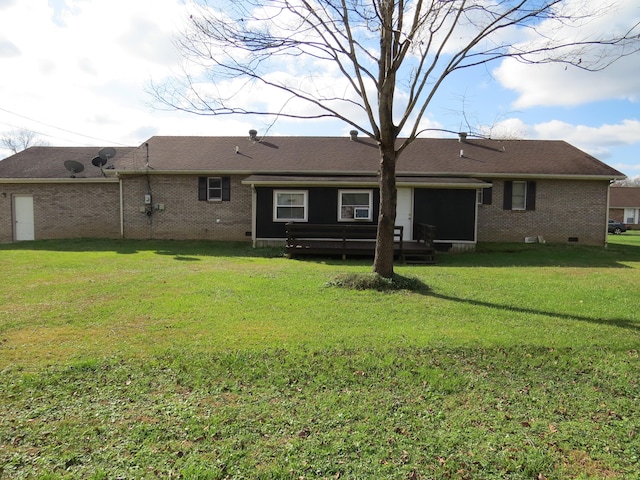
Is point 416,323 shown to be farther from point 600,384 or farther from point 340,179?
point 340,179

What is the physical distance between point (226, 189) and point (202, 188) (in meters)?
1.04

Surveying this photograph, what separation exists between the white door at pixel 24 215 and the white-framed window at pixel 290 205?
11623 mm

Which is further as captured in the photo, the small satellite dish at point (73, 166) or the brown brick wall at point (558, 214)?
the small satellite dish at point (73, 166)

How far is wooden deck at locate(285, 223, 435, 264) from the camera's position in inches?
565

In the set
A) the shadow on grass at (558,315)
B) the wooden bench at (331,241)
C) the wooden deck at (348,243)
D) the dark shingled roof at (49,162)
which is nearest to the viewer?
the shadow on grass at (558,315)

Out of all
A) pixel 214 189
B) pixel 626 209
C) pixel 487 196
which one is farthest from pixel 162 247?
pixel 626 209

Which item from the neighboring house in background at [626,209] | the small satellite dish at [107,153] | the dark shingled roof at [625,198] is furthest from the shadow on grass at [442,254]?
the dark shingled roof at [625,198]

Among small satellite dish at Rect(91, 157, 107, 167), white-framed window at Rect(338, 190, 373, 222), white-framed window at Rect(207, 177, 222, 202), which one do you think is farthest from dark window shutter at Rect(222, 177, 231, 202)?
small satellite dish at Rect(91, 157, 107, 167)

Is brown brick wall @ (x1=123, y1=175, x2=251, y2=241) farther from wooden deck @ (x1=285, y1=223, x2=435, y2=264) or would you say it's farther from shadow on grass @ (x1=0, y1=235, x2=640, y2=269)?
wooden deck @ (x1=285, y1=223, x2=435, y2=264)

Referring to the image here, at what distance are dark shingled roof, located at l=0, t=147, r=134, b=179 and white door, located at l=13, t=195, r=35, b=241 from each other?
1070 mm

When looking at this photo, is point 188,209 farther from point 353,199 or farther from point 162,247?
point 353,199

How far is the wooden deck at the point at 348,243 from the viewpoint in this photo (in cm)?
1434

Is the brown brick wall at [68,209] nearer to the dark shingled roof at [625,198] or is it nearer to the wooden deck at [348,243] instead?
the wooden deck at [348,243]

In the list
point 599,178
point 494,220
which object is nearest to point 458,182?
point 494,220
